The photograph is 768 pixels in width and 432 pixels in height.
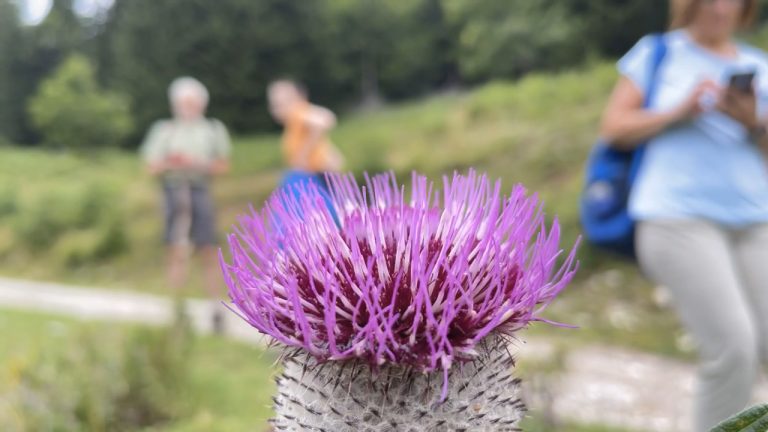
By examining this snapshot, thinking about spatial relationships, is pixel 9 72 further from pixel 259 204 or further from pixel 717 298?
pixel 717 298

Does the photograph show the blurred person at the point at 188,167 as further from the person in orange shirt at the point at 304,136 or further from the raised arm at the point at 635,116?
the raised arm at the point at 635,116

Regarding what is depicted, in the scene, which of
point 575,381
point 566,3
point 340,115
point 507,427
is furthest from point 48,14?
point 507,427

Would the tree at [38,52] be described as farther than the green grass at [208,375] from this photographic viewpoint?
Yes

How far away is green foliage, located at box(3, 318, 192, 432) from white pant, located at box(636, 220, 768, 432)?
241cm

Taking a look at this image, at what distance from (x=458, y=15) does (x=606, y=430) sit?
8817 mm

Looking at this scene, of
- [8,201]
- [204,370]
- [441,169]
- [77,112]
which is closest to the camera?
[204,370]

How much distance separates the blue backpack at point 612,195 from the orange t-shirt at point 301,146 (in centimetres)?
215

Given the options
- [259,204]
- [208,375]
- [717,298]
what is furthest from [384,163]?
[717,298]

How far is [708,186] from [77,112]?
1458 cm

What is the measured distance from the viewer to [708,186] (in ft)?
6.83

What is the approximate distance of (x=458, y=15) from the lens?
11406 millimetres

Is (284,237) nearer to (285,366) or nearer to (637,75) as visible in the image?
(285,366)

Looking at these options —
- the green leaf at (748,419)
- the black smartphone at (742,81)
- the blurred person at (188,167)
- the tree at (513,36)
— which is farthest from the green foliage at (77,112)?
the green leaf at (748,419)

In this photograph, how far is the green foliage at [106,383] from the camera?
3033 millimetres
